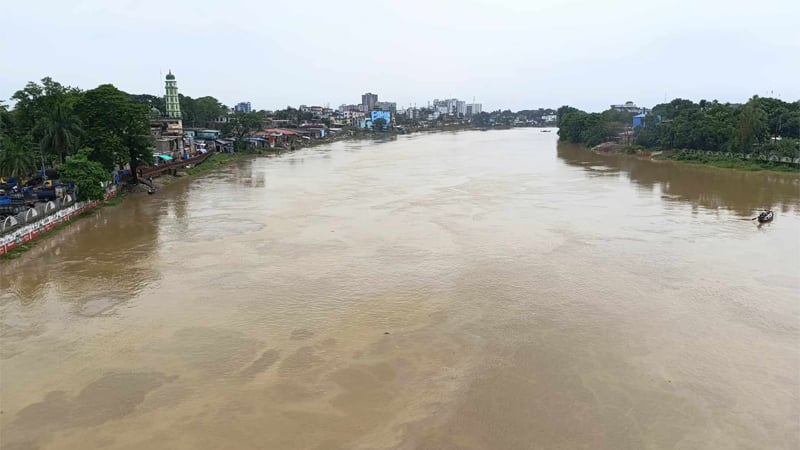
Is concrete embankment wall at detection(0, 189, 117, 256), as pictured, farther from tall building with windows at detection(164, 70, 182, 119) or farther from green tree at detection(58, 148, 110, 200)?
tall building with windows at detection(164, 70, 182, 119)

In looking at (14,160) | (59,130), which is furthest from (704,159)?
(14,160)

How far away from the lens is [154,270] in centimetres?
1301

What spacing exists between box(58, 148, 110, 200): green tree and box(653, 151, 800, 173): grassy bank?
3281 centimetres

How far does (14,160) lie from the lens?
17969 millimetres

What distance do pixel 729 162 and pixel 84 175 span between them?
33.9 meters

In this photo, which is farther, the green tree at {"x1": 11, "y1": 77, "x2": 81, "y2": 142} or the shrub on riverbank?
the shrub on riverbank

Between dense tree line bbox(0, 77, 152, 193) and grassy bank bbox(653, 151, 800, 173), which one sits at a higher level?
dense tree line bbox(0, 77, 152, 193)

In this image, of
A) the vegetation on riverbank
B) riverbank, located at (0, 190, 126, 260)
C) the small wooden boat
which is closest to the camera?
→ riverbank, located at (0, 190, 126, 260)

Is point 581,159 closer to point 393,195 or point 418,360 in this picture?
point 393,195

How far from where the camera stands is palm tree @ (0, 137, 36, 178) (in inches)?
707

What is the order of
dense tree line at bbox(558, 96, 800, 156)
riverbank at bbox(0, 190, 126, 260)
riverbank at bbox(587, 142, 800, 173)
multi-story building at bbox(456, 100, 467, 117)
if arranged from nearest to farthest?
1. riverbank at bbox(0, 190, 126, 260)
2. riverbank at bbox(587, 142, 800, 173)
3. dense tree line at bbox(558, 96, 800, 156)
4. multi-story building at bbox(456, 100, 467, 117)

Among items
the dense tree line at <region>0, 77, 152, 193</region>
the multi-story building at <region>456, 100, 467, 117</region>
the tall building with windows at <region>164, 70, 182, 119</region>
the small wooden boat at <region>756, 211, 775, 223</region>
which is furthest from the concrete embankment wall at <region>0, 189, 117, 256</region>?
the multi-story building at <region>456, 100, 467, 117</region>

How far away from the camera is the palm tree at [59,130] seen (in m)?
21.1

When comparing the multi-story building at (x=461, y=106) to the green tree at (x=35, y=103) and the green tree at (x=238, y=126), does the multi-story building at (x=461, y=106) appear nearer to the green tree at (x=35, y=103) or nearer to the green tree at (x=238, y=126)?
the green tree at (x=238, y=126)
